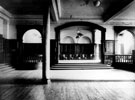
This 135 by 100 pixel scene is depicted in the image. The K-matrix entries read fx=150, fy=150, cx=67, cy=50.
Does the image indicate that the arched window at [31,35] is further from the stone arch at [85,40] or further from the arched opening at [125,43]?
the arched opening at [125,43]

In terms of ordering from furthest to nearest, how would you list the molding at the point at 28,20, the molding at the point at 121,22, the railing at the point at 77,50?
the railing at the point at 77,50, the molding at the point at 121,22, the molding at the point at 28,20

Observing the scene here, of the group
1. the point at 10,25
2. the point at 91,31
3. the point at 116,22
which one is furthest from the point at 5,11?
the point at 91,31

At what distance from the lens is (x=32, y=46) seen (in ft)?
50.1

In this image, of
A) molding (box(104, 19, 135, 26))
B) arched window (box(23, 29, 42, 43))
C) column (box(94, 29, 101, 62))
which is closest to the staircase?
molding (box(104, 19, 135, 26))


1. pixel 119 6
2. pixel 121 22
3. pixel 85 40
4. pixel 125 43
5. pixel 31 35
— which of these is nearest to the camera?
pixel 119 6

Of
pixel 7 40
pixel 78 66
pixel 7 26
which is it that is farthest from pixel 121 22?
pixel 7 40

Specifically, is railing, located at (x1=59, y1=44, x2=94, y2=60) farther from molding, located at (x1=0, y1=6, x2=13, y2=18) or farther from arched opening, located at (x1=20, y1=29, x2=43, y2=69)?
molding, located at (x1=0, y1=6, x2=13, y2=18)

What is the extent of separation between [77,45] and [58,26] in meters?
6.06

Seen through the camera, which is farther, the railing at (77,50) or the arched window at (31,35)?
the arched window at (31,35)

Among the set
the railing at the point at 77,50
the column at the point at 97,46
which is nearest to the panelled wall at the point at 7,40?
the railing at the point at 77,50

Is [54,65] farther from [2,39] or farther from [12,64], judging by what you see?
[2,39]

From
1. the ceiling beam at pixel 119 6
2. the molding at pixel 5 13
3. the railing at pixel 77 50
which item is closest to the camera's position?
the ceiling beam at pixel 119 6

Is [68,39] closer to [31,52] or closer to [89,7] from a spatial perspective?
[31,52]

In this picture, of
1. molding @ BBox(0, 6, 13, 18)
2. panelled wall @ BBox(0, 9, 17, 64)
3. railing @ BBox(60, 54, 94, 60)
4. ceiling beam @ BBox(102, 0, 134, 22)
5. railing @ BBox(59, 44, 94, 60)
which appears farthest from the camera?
railing @ BBox(59, 44, 94, 60)
